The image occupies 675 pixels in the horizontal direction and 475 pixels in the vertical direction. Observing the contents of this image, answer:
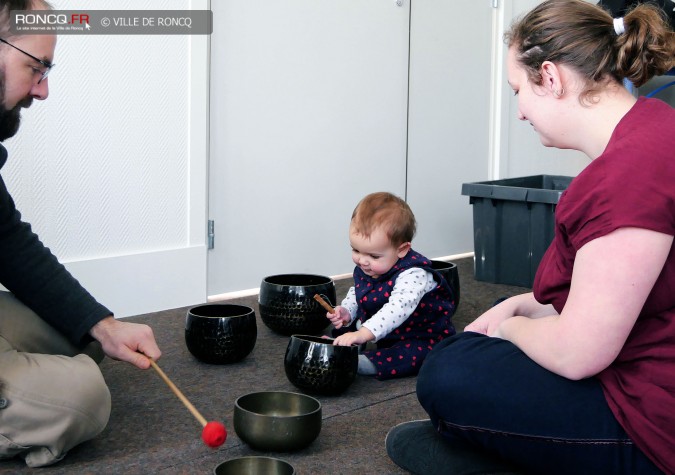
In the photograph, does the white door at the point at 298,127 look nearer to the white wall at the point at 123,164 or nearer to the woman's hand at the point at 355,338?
the white wall at the point at 123,164

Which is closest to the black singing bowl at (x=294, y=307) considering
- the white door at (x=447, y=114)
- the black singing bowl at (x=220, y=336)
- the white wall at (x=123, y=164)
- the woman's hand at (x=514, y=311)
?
the black singing bowl at (x=220, y=336)

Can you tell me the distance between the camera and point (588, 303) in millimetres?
988

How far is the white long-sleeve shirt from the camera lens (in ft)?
5.51

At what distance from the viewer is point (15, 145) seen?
6.22 feet

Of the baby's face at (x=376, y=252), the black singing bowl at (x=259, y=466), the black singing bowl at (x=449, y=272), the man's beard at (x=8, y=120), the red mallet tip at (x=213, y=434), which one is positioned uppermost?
the man's beard at (x=8, y=120)

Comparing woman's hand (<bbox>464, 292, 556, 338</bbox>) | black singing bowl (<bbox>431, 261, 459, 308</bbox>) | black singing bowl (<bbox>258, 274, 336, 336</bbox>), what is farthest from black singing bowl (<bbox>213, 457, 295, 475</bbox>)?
black singing bowl (<bbox>431, 261, 459, 308</bbox>)

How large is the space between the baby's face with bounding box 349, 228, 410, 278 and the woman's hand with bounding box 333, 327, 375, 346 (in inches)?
5.8

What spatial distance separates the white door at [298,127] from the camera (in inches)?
91.1

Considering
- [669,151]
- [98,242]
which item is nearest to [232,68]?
[98,242]

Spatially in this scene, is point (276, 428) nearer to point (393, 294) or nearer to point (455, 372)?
point (455, 372)

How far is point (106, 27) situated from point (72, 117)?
8.5 inches

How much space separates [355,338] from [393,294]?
0.15 meters

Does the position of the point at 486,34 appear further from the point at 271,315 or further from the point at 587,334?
the point at 587,334

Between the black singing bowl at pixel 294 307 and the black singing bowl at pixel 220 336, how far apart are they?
145mm
